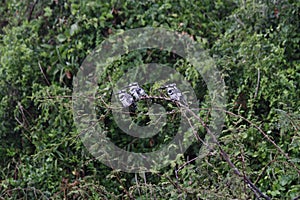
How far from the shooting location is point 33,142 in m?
3.47

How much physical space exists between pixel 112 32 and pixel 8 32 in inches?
36.2

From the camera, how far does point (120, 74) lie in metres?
3.48

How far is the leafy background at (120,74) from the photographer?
9.56ft

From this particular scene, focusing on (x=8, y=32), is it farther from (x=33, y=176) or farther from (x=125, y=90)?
(x=125, y=90)

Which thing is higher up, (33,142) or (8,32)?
(8,32)

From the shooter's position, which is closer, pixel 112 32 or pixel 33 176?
pixel 33 176

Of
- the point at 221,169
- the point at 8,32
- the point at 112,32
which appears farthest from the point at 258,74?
the point at 8,32

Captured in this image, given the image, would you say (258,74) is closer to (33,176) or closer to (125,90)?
(125,90)

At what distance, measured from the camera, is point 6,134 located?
11.8 feet

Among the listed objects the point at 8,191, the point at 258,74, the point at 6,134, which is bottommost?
the point at 8,191

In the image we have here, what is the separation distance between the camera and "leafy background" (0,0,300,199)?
2.91 meters

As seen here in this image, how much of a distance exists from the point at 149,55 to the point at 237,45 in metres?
0.58

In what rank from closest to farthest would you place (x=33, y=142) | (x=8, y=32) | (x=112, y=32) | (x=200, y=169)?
(x=200, y=169) → (x=33, y=142) → (x=112, y=32) → (x=8, y=32)

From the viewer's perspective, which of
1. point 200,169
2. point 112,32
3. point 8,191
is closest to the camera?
point 200,169
